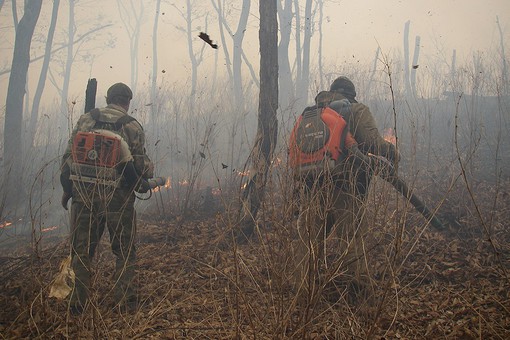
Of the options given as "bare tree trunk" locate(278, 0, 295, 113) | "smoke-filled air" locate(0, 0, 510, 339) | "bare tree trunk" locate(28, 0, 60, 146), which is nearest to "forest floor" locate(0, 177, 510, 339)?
"smoke-filled air" locate(0, 0, 510, 339)

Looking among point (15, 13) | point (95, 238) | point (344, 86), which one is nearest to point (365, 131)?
point (344, 86)

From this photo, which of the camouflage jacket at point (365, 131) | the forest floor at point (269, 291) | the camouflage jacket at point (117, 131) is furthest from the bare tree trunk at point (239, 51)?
the camouflage jacket at point (365, 131)

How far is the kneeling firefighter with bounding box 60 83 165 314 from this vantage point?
8.85 ft

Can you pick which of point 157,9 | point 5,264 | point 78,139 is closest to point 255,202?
point 78,139

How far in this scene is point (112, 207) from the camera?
2.83 m

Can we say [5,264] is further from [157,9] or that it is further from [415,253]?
[157,9]

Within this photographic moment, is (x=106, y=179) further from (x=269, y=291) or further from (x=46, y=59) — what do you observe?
(x=46, y=59)

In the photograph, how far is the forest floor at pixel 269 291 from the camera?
1478 millimetres

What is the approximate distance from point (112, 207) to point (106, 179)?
25 centimetres

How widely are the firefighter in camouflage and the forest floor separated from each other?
7.0 inches

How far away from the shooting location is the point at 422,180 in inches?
279

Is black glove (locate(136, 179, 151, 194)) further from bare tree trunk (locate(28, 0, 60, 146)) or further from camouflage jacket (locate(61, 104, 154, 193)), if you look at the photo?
bare tree trunk (locate(28, 0, 60, 146))

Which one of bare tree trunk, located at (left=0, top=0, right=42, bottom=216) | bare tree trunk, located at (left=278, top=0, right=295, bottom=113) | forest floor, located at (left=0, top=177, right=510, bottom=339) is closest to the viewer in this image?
forest floor, located at (left=0, top=177, right=510, bottom=339)

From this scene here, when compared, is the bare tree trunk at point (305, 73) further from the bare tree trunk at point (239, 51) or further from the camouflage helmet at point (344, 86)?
the camouflage helmet at point (344, 86)
